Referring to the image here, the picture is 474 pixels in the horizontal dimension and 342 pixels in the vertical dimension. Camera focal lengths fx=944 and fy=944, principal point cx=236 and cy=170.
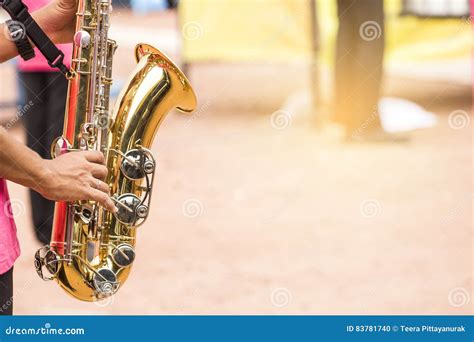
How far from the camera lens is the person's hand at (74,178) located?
96.2 inches

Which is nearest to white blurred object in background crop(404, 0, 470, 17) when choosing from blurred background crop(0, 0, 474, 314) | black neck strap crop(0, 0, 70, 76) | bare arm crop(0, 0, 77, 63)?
blurred background crop(0, 0, 474, 314)

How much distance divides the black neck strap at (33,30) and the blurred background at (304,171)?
193 centimetres

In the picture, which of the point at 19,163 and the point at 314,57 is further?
the point at 314,57

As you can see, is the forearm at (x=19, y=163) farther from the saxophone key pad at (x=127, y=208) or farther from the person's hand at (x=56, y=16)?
the person's hand at (x=56, y=16)

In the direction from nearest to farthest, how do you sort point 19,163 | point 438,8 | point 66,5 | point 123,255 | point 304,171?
point 19,163, point 66,5, point 123,255, point 304,171, point 438,8

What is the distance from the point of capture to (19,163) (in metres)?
2.39

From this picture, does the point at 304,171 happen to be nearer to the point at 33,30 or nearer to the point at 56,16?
the point at 56,16

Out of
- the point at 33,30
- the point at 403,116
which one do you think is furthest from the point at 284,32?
the point at 33,30

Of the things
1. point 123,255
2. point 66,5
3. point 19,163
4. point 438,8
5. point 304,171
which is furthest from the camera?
point 438,8

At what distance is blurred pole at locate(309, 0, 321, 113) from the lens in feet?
26.1

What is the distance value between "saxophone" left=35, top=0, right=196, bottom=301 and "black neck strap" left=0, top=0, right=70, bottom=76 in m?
0.15

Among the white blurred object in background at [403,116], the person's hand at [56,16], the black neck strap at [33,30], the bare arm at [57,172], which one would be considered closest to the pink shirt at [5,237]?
the bare arm at [57,172]

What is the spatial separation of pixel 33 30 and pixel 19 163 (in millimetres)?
421
